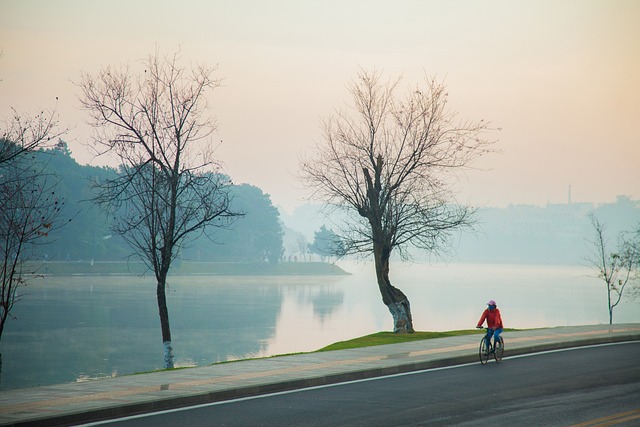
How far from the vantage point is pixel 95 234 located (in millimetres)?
130750

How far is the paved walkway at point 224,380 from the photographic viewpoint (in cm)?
1289

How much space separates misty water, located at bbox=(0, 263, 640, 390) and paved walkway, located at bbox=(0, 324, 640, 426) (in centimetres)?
2443

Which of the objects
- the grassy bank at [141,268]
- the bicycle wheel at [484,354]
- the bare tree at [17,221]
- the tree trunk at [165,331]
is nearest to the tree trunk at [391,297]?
the tree trunk at [165,331]

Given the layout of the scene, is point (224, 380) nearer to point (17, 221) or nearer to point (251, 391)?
point (251, 391)

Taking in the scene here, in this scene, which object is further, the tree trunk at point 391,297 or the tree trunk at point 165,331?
the tree trunk at point 391,297

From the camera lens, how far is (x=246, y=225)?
181625 millimetres

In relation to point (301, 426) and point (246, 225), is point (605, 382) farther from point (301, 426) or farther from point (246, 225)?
point (246, 225)

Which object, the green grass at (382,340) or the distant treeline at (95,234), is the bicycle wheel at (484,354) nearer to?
the green grass at (382,340)

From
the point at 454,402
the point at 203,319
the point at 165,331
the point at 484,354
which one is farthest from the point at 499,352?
the point at 203,319

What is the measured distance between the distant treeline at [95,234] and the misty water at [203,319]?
5348 mm

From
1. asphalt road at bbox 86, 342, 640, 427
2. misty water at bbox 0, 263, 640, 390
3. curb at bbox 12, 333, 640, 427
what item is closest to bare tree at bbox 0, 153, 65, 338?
curb at bbox 12, 333, 640, 427

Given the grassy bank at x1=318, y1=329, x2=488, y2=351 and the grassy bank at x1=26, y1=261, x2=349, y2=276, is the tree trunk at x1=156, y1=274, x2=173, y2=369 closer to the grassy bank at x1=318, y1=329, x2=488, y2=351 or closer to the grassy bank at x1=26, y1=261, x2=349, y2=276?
the grassy bank at x1=318, y1=329, x2=488, y2=351

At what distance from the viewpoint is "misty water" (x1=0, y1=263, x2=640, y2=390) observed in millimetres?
50375

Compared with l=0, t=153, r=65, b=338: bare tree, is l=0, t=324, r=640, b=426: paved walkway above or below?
below
